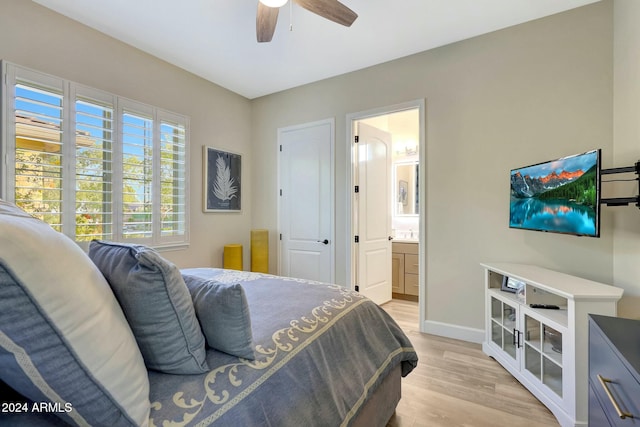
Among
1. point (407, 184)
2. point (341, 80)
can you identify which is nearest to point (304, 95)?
point (341, 80)

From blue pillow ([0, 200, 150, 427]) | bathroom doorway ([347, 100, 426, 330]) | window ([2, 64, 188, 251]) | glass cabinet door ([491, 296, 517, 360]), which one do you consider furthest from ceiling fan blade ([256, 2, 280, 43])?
glass cabinet door ([491, 296, 517, 360])

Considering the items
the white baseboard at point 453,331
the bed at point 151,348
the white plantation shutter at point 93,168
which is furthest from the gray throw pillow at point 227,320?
the white baseboard at point 453,331

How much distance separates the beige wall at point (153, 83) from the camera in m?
2.22

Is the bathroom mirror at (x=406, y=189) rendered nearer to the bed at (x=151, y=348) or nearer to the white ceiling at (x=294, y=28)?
the white ceiling at (x=294, y=28)

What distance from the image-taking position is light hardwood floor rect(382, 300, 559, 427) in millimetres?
1716

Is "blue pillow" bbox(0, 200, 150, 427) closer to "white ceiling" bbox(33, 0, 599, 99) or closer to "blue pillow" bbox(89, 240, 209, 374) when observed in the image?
"blue pillow" bbox(89, 240, 209, 374)

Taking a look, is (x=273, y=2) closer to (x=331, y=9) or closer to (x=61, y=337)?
(x=331, y=9)

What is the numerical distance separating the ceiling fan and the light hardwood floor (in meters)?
2.59

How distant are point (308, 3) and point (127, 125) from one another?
209 centimetres

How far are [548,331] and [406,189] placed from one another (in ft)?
10.2

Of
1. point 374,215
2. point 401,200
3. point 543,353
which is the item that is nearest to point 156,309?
point 543,353

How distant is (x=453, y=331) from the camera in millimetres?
2838

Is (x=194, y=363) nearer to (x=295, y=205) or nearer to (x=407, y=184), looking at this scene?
(x=295, y=205)

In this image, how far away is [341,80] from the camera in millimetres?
3500
